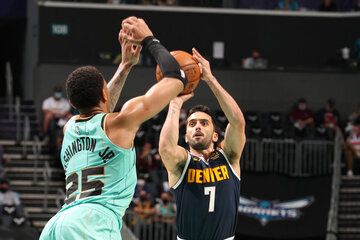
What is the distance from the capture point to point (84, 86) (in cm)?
478

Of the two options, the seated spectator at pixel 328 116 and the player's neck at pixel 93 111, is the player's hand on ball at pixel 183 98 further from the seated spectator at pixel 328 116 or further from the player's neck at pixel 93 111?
the seated spectator at pixel 328 116

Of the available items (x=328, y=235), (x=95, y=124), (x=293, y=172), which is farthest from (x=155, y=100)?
(x=293, y=172)

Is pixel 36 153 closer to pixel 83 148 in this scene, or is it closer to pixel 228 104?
pixel 228 104

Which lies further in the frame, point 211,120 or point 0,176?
point 0,176

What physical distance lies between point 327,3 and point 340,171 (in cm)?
666

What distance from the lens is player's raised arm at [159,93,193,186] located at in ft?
21.9

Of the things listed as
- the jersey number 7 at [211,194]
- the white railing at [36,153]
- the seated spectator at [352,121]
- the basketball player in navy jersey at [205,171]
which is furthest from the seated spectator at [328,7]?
the jersey number 7 at [211,194]

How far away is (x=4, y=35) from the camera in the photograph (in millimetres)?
25172

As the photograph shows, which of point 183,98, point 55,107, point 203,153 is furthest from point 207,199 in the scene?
point 55,107

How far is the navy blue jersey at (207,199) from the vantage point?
6840mm

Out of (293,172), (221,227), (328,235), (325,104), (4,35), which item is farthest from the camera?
(4,35)

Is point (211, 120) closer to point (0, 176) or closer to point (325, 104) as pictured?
point (0, 176)

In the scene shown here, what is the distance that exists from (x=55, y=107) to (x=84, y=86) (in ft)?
49.3

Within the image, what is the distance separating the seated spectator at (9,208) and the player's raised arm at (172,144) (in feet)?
30.6
